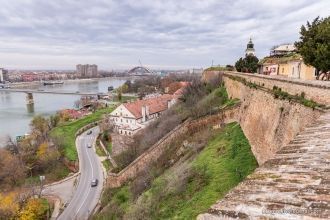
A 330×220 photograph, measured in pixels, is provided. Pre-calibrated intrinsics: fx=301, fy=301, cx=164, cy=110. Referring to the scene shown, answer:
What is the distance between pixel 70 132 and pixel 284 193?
40.3m

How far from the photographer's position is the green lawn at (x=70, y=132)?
3142 centimetres

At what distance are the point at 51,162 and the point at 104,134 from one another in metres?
8.92

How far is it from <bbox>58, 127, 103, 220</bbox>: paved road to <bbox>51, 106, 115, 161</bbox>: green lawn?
83cm

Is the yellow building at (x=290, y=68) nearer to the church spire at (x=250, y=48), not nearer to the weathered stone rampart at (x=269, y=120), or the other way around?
the church spire at (x=250, y=48)

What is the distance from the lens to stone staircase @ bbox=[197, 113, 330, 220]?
76.6 inches

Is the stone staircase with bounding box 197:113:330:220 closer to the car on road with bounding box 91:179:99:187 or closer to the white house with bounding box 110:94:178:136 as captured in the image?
the car on road with bounding box 91:179:99:187

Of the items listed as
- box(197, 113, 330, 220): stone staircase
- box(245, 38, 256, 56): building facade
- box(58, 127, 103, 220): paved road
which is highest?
box(245, 38, 256, 56): building facade

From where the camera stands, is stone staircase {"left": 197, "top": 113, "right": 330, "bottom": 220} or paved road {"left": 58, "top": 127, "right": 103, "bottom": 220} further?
paved road {"left": 58, "top": 127, "right": 103, "bottom": 220}

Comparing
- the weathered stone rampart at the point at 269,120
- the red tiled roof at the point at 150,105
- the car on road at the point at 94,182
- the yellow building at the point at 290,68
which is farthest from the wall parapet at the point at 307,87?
the red tiled roof at the point at 150,105

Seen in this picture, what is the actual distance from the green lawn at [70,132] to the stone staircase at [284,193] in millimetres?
29368

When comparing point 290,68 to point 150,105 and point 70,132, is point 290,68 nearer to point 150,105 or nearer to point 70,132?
point 150,105

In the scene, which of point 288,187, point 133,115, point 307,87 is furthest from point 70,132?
point 288,187

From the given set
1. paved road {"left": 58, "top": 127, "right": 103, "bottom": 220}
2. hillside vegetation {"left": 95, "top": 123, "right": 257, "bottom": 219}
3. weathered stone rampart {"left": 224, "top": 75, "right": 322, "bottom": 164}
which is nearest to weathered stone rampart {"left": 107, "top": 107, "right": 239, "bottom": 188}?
paved road {"left": 58, "top": 127, "right": 103, "bottom": 220}

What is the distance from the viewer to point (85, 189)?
23.6m
